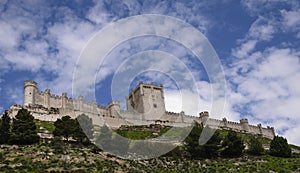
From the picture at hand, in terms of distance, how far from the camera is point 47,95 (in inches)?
3199

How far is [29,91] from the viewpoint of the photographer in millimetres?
78062

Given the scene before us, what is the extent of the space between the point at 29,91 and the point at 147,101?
111 ft

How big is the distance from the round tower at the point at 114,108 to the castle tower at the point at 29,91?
18.8 m

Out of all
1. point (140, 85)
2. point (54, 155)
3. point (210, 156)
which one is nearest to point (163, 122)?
point (140, 85)

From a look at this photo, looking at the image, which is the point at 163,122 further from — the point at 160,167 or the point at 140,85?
the point at 160,167

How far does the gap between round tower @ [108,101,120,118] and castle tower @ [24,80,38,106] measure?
1877 centimetres

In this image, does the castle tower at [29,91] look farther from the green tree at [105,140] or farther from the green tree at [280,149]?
the green tree at [280,149]

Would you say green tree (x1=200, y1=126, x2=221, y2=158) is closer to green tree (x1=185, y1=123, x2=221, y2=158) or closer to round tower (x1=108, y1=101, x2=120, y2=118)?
green tree (x1=185, y1=123, x2=221, y2=158)

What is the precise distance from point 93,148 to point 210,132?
1978cm

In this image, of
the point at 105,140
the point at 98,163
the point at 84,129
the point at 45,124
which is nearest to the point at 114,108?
the point at 45,124

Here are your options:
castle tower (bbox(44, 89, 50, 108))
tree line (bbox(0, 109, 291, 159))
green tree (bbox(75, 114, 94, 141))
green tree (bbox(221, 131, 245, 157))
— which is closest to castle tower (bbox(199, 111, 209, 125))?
castle tower (bbox(44, 89, 50, 108))

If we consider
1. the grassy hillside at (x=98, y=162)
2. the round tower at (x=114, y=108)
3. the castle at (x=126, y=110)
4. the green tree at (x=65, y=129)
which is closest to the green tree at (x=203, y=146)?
the grassy hillside at (x=98, y=162)

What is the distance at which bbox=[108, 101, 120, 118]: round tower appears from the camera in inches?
3425

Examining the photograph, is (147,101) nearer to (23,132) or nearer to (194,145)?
(194,145)
